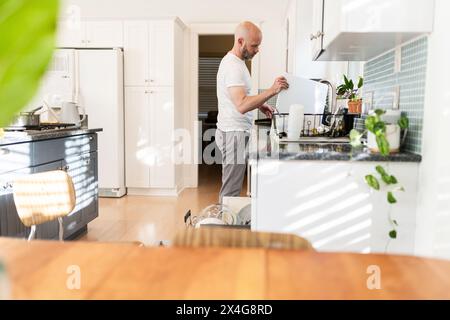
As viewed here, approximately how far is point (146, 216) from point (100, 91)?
5.12 feet

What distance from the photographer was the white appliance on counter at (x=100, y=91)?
5008mm

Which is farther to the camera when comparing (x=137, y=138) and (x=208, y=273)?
(x=137, y=138)

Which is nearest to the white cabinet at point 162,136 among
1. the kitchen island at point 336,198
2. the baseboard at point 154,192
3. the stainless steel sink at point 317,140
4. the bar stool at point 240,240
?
the baseboard at point 154,192

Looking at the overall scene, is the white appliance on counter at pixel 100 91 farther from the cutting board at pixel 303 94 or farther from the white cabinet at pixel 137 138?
the cutting board at pixel 303 94

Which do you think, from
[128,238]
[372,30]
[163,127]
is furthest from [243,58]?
[163,127]

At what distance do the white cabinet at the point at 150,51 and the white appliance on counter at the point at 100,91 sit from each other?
0.14 meters

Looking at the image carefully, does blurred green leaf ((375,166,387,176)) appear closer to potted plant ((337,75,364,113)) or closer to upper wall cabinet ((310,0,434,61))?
upper wall cabinet ((310,0,434,61))

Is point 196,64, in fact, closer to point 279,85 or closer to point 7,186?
point 279,85

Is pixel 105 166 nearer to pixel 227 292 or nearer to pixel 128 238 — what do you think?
pixel 128 238

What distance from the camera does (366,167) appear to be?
1.85m

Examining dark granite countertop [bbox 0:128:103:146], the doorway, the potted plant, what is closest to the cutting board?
the potted plant

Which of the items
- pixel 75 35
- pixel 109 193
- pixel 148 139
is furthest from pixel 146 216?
pixel 75 35

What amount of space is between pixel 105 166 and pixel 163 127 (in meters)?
0.77

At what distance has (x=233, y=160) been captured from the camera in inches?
121
